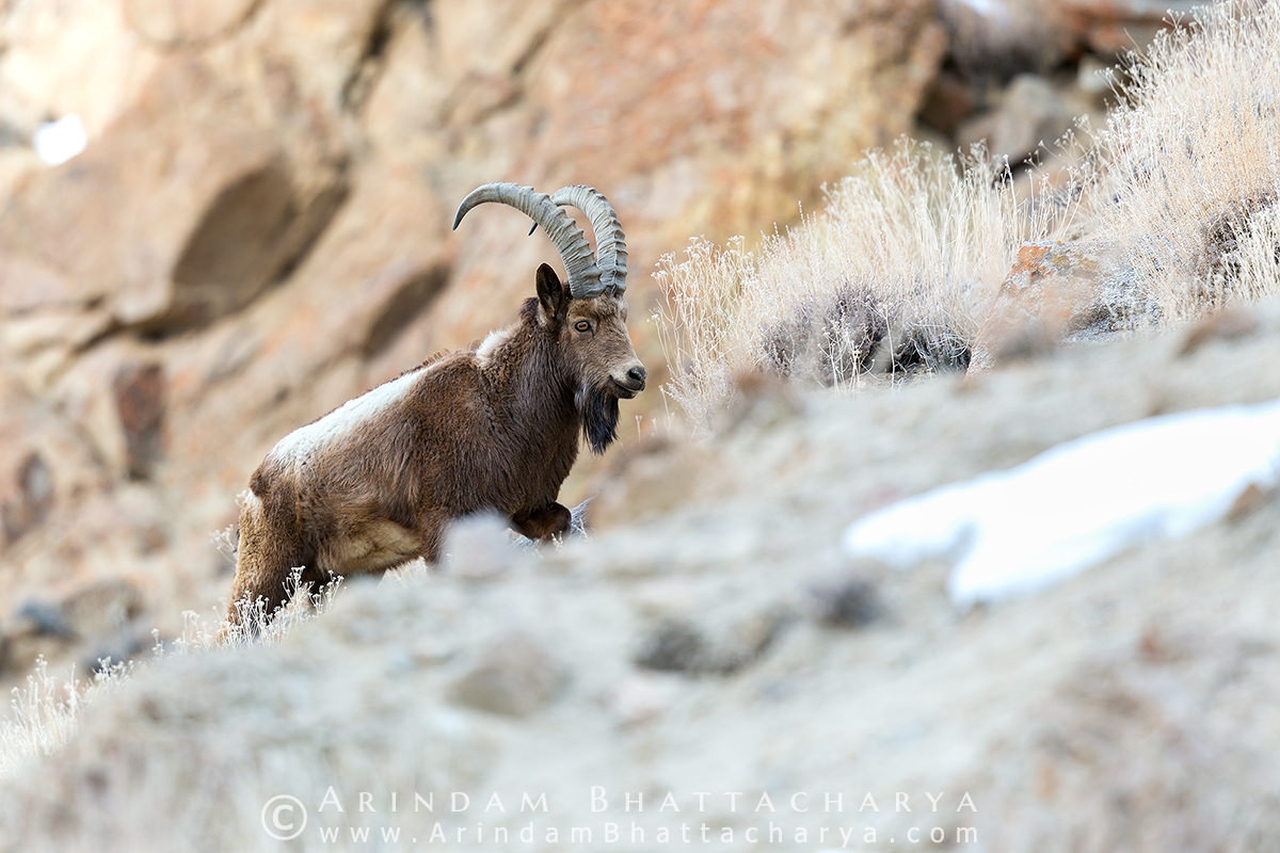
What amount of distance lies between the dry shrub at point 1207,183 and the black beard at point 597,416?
281cm

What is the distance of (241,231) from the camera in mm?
18359

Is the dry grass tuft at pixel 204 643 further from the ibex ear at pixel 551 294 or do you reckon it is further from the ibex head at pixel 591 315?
the ibex ear at pixel 551 294

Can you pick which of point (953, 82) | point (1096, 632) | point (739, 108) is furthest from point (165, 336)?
point (1096, 632)

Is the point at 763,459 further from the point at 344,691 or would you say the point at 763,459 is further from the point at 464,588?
the point at 344,691

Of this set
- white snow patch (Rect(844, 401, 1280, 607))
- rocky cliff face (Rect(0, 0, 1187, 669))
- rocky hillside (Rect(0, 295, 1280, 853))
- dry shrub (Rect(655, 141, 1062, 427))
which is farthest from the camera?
rocky cliff face (Rect(0, 0, 1187, 669))

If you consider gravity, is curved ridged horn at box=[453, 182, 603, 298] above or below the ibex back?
above

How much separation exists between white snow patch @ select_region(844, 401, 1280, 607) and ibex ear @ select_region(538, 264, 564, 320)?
3.93 m

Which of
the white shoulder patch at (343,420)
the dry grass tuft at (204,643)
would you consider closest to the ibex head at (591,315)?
the white shoulder patch at (343,420)

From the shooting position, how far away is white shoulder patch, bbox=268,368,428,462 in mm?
7230

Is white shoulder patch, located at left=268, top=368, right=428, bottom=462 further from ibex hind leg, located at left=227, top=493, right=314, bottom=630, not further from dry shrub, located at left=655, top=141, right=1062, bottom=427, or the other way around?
dry shrub, located at left=655, top=141, right=1062, bottom=427

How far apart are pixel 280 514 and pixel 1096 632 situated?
5157 mm

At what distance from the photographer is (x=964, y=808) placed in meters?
2.59

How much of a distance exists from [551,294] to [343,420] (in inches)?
51.5

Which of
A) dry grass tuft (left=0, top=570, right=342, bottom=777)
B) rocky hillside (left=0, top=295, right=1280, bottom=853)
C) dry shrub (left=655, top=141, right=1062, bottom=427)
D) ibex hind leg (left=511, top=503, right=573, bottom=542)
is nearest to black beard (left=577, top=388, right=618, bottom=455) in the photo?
ibex hind leg (left=511, top=503, right=573, bottom=542)
